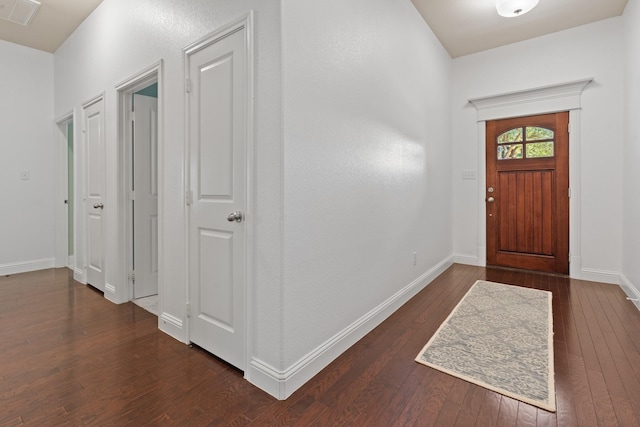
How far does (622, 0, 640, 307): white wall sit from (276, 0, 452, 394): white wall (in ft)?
6.30

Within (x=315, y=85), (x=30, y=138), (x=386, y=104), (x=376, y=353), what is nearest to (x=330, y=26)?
(x=315, y=85)

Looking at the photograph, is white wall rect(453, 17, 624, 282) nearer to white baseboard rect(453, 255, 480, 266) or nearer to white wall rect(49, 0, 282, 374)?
white baseboard rect(453, 255, 480, 266)

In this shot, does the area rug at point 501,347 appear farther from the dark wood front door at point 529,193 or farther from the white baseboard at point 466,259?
the white baseboard at point 466,259

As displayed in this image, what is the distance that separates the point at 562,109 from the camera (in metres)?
3.87

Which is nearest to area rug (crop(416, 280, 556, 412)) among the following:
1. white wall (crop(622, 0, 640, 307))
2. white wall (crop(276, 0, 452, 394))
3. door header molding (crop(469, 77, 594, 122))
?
white wall (crop(276, 0, 452, 394))

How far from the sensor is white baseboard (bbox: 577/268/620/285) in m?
3.62

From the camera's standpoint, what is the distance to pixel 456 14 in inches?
137

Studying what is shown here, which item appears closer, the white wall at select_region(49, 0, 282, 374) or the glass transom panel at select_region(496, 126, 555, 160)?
the white wall at select_region(49, 0, 282, 374)

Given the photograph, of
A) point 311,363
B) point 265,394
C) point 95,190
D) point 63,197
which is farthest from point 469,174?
point 63,197

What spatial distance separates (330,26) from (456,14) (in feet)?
7.84

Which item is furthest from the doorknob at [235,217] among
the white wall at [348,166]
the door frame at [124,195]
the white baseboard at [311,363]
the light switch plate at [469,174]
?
the light switch plate at [469,174]

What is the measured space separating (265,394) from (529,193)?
4.15 metres

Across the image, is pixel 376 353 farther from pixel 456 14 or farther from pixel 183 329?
pixel 456 14

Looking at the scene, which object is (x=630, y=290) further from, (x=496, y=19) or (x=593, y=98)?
(x=496, y=19)
